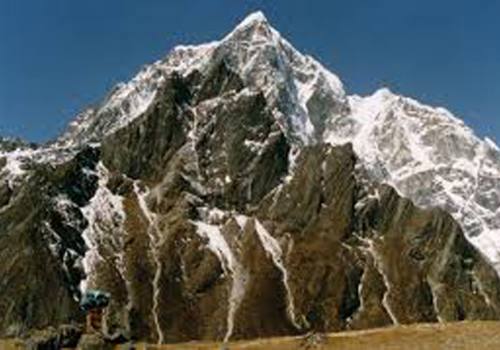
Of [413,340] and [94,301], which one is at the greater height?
[413,340]

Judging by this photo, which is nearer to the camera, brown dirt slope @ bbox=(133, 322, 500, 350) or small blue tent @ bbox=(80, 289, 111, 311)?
small blue tent @ bbox=(80, 289, 111, 311)

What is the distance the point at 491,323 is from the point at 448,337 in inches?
428

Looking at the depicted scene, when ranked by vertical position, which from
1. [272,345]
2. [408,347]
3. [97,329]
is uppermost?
[272,345]

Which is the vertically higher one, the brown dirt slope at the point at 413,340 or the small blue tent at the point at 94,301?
the brown dirt slope at the point at 413,340

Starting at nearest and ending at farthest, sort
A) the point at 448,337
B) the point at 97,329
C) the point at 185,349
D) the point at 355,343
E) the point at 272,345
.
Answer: the point at 97,329 → the point at 448,337 → the point at 355,343 → the point at 272,345 → the point at 185,349

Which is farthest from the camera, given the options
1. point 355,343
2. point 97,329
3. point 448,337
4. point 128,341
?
point 355,343

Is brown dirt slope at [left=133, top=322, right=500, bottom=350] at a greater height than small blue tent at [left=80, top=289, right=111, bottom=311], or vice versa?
brown dirt slope at [left=133, top=322, right=500, bottom=350]

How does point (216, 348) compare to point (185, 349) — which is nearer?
point (216, 348)

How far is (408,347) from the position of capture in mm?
67562

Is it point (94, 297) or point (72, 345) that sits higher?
point (72, 345)

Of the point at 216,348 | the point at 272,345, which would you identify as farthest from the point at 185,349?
the point at 272,345

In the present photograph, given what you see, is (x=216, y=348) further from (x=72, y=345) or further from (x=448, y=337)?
(x=448, y=337)

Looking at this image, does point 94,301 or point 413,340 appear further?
point 413,340

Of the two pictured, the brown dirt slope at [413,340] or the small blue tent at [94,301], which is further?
the brown dirt slope at [413,340]
